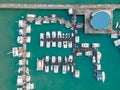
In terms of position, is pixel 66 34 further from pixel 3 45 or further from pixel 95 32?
pixel 3 45

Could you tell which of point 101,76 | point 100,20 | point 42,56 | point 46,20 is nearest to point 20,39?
point 42,56

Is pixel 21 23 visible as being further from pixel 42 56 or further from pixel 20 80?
pixel 20 80

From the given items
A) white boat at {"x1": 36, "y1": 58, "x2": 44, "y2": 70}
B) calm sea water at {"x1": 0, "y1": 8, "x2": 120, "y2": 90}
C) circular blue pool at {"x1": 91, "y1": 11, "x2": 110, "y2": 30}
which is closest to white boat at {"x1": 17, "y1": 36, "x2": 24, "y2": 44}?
calm sea water at {"x1": 0, "y1": 8, "x2": 120, "y2": 90}

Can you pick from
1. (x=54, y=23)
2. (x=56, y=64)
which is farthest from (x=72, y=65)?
(x=54, y=23)

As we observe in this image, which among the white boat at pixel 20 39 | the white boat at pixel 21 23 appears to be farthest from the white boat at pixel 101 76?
the white boat at pixel 21 23

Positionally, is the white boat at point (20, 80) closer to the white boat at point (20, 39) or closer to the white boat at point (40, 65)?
the white boat at point (40, 65)

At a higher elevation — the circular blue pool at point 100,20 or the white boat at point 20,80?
the circular blue pool at point 100,20
